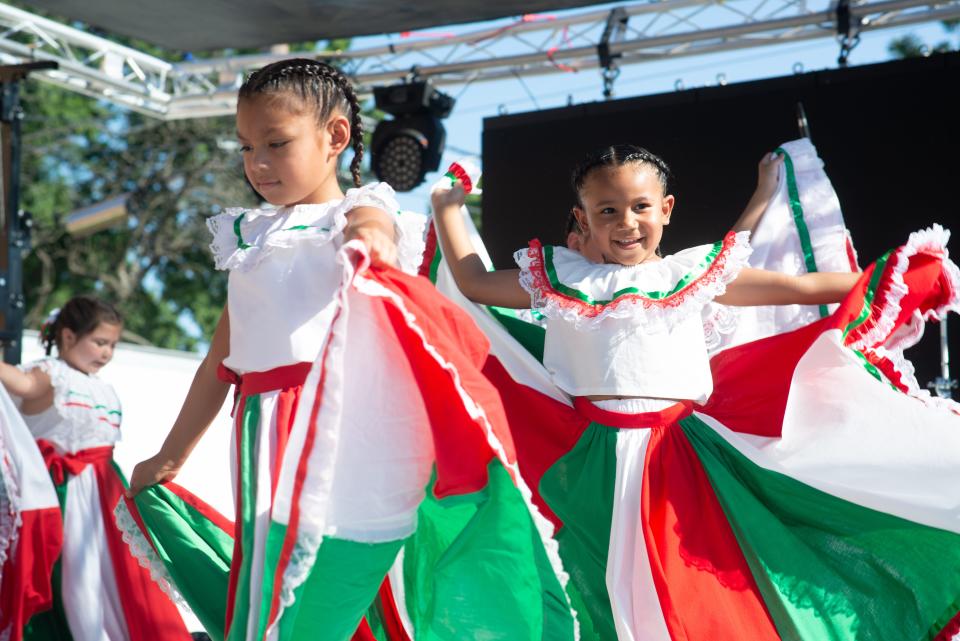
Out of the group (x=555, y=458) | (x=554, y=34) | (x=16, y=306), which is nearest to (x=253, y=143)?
(x=555, y=458)

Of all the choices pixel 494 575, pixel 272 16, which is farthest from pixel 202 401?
pixel 272 16

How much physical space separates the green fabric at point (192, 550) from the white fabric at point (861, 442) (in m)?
1.17

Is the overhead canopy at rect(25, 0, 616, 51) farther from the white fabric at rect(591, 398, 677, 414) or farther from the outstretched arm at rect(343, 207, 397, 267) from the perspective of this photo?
the outstretched arm at rect(343, 207, 397, 267)

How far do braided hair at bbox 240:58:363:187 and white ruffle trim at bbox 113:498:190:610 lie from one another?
1037 millimetres

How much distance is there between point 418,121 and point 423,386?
4108 millimetres

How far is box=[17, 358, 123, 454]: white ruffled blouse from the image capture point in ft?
12.6

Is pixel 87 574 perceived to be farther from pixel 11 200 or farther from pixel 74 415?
pixel 11 200

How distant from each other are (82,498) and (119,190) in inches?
573

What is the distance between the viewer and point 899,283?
2.60 m

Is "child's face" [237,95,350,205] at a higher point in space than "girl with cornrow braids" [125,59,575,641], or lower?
higher

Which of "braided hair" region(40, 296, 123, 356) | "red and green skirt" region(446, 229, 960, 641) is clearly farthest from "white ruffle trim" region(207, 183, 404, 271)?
"braided hair" region(40, 296, 123, 356)

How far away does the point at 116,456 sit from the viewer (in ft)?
19.3

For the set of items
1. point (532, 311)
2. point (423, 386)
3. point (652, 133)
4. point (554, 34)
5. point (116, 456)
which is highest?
point (554, 34)

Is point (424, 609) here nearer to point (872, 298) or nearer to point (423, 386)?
point (423, 386)
